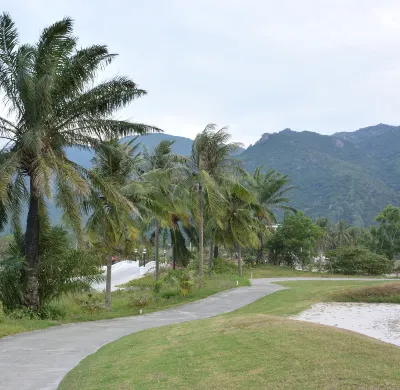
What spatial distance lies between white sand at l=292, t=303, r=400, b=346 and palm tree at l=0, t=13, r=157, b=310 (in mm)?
7649

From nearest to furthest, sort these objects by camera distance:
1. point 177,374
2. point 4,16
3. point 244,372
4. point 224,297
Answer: point 244,372
point 177,374
point 4,16
point 224,297

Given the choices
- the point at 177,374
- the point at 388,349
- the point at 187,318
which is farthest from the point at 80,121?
the point at 388,349

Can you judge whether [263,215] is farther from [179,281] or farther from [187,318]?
[187,318]

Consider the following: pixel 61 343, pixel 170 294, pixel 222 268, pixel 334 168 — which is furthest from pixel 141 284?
pixel 334 168

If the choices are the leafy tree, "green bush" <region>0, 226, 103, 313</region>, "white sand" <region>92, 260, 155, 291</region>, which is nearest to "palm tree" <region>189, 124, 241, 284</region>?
→ "green bush" <region>0, 226, 103, 313</region>

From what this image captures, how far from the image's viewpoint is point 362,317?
14023mm

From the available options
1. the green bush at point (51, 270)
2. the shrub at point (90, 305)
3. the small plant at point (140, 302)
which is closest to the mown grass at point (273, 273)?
the small plant at point (140, 302)

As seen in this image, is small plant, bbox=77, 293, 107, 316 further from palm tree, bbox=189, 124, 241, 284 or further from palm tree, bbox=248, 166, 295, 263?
palm tree, bbox=248, 166, 295, 263

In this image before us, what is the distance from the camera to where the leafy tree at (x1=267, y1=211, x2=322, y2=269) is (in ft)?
164

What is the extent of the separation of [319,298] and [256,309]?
311 centimetres

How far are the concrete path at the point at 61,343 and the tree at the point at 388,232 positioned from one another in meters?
37.1

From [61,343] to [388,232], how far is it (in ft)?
161

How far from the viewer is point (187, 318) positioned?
16969 millimetres

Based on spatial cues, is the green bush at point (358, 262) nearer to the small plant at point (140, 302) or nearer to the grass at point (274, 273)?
the grass at point (274, 273)
